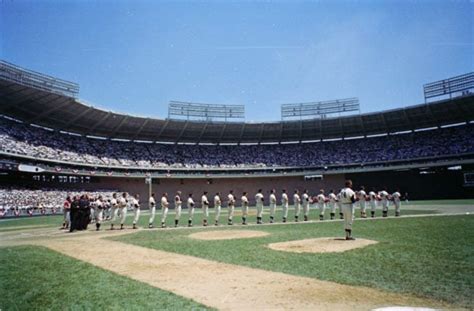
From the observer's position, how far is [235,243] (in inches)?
488

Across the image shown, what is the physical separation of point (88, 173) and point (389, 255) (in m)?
47.8

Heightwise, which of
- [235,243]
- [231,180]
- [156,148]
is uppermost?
[156,148]

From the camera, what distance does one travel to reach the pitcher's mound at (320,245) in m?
9.95

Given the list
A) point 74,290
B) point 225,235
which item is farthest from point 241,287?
point 225,235

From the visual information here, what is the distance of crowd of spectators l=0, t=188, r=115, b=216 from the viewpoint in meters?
36.4

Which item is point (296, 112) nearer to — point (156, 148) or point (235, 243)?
point (156, 148)

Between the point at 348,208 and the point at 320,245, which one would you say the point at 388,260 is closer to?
the point at 320,245

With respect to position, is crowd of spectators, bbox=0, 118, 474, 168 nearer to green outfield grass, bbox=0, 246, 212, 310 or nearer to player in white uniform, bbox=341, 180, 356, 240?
green outfield grass, bbox=0, 246, 212, 310

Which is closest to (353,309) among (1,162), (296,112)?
(1,162)

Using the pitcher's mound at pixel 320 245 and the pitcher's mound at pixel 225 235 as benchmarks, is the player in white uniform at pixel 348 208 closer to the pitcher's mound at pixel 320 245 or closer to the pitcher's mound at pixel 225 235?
the pitcher's mound at pixel 320 245

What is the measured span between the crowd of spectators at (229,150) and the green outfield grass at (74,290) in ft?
124

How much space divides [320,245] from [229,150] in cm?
5405

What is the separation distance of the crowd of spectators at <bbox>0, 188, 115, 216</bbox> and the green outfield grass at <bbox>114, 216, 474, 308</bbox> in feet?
104

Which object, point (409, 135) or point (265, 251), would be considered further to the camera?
point (409, 135)
